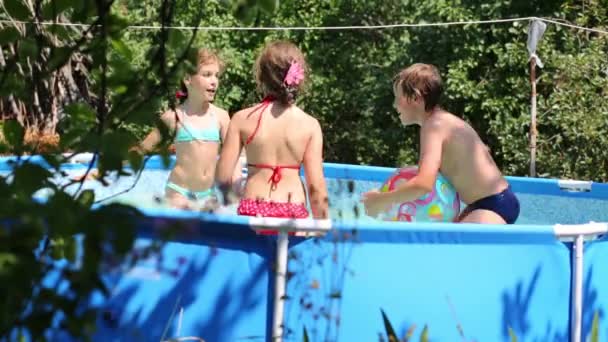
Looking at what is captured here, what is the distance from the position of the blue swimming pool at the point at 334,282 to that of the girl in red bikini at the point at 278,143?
120 centimetres

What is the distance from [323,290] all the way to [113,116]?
157 cm

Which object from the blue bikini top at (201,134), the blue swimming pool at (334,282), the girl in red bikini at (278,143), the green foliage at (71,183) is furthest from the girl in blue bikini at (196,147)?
the green foliage at (71,183)

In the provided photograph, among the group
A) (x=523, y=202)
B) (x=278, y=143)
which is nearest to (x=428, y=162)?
(x=278, y=143)

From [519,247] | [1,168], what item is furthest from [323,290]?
[1,168]

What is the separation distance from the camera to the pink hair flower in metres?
4.63

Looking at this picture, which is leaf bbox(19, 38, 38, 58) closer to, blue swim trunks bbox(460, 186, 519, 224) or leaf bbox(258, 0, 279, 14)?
leaf bbox(258, 0, 279, 14)

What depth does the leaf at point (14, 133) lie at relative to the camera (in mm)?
1935

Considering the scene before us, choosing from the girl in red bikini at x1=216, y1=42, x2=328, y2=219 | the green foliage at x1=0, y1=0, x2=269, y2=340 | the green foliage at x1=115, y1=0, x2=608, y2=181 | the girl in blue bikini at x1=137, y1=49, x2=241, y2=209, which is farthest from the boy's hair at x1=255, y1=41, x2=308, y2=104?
the green foliage at x1=115, y1=0, x2=608, y2=181

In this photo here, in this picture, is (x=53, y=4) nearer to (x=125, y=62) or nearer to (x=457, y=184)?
(x=125, y=62)

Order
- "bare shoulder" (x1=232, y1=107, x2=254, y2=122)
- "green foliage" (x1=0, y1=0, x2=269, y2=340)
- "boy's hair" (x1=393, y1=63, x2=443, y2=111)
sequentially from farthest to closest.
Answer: "boy's hair" (x1=393, y1=63, x2=443, y2=111) → "bare shoulder" (x1=232, y1=107, x2=254, y2=122) → "green foliage" (x1=0, y1=0, x2=269, y2=340)

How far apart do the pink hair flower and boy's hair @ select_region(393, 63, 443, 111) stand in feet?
1.78

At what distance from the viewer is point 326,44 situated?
427 inches

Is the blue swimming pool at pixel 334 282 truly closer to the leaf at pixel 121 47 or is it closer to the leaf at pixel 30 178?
the leaf at pixel 121 47

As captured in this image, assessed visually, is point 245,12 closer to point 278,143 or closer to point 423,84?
point 278,143
